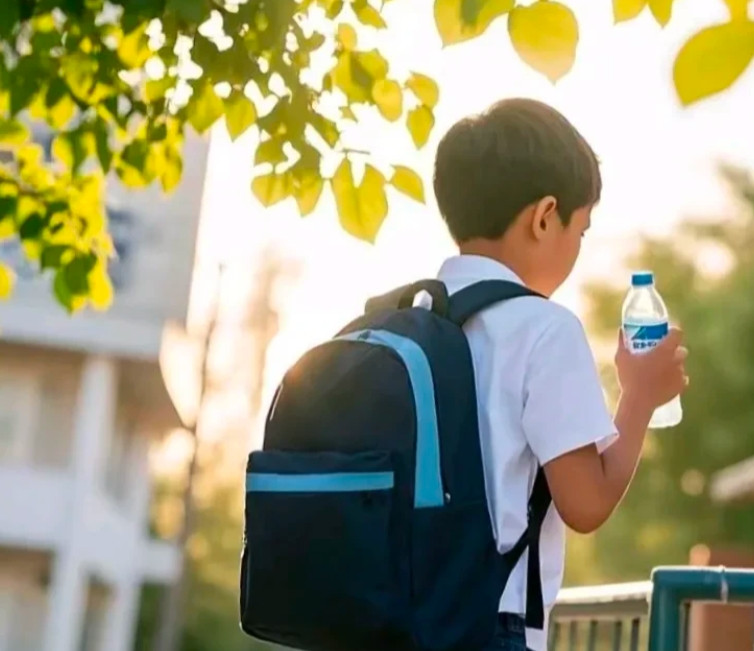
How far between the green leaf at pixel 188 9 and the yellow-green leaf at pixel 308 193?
510 mm

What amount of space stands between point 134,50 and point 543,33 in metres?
1.97

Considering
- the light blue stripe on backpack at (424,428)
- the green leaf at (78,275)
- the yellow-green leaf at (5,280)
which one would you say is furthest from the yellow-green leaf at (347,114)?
the light blue stripe on backpack at (424,428)

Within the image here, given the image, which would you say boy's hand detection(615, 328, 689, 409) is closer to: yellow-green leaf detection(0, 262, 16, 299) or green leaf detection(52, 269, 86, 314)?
green leaf detection(52, 269, 86, 314)

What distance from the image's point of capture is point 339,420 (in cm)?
266

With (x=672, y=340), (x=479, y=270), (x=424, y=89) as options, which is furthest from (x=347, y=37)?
(x=672, y=340)

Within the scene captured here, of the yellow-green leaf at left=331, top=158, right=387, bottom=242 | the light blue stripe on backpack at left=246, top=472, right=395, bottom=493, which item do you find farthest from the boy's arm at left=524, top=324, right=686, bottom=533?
the yellow-green leaf at left=331, top=158, right=387, bottom=242

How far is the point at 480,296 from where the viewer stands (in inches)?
106

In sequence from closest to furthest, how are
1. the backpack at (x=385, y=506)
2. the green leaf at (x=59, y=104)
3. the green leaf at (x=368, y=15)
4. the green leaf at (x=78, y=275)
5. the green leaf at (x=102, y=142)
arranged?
the backpack at (x=385, y=506), the green leaf at (x=368, y=15), the green leaf at (x=59, y=104), the green leaf at (x=102, y=142), the green leaf at (x=78, y=275)

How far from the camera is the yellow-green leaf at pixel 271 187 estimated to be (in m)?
4.22

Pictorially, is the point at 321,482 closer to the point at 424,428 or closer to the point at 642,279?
the point at 424,428

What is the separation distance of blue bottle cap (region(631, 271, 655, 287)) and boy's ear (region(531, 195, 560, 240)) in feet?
0.95

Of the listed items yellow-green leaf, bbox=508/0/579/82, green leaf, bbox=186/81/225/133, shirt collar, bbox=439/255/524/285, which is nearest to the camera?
yellow-green leaf, bbox=508/0/579/82

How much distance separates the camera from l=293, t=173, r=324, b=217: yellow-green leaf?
412 cm

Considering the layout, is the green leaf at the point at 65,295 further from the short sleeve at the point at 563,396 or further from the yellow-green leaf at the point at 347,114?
the short sleeve at the point at 563,396
